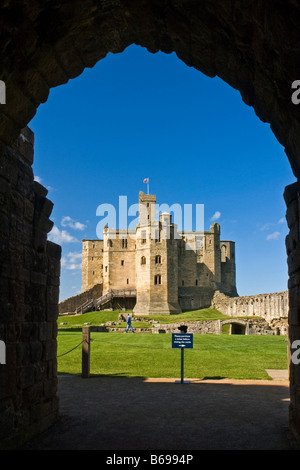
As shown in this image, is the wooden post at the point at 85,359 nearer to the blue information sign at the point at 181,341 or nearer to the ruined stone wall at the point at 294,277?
the blue information sign at the point at 181,341

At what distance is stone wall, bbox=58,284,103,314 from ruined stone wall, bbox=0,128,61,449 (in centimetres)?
4737

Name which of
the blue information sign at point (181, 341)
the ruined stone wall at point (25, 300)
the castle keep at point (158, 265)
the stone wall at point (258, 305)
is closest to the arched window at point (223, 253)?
the castle keep at point (158, 265)

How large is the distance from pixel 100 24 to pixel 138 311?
47.8 m

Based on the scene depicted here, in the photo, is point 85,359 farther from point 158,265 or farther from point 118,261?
point 118,261

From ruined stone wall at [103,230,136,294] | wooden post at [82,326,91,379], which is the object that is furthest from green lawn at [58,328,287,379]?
ruined stone wall at [103,230,136,294]

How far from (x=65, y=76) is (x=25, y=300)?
3.19 meters

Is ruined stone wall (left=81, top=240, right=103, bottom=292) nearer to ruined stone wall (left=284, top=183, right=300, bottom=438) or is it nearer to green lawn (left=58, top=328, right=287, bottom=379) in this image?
green lawn (left=58, top=328, right=287, bottom=379)

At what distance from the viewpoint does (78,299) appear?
5794 centimetres

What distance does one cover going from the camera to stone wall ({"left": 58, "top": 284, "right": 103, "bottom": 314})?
54.5 m

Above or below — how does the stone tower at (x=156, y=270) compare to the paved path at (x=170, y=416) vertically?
above

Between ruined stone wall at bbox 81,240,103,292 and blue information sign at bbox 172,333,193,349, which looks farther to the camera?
ruined stone wall at bbox 81,240,103,292

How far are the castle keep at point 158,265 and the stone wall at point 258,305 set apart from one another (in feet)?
19.7

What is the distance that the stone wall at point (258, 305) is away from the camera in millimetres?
34969

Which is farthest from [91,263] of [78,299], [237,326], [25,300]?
[25,300]
